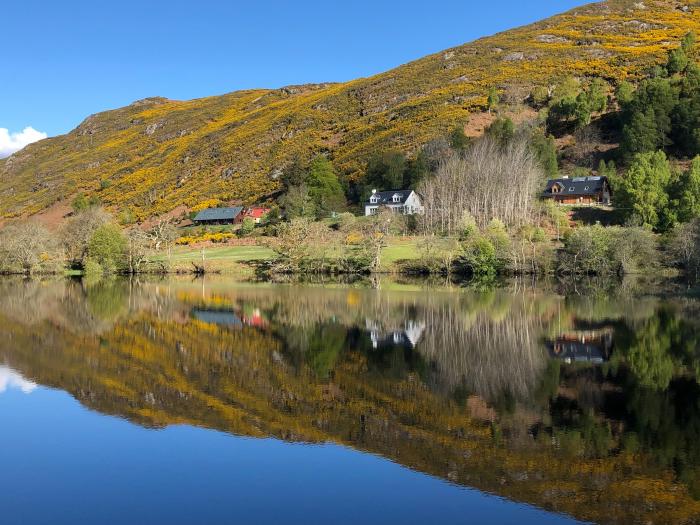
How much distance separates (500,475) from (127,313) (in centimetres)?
3101

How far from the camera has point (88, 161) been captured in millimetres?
176500

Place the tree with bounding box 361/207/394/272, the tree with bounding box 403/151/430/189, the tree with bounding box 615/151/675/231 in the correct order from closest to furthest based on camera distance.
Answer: the tree with bounding box 361/207/394/272, the tree with bounding box 615/151/675/231, the tree with bounding box 403/151/430/189

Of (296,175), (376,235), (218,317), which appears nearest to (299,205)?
(296,175)

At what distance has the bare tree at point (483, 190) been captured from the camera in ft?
257

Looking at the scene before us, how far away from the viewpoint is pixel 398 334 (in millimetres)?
31859

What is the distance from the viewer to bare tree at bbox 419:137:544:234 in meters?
78.4

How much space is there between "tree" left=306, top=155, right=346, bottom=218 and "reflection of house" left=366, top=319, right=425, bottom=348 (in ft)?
201

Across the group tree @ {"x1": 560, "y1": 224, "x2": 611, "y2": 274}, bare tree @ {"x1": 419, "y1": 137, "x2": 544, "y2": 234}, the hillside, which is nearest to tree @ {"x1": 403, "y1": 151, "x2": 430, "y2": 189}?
the hillside

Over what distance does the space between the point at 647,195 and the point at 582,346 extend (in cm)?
4979

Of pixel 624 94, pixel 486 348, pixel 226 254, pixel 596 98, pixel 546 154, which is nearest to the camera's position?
pixel 486 348

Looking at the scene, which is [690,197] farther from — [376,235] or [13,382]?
[13,382]

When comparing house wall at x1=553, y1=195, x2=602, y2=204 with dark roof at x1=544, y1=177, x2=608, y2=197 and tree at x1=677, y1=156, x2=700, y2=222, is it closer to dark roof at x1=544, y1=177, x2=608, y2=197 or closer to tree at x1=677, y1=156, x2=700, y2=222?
dark roof at x1=544, y1=177, x2=608, y2=197

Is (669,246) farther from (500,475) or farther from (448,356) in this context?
(500,475)

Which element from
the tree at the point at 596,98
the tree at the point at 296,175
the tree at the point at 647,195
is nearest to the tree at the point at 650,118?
the tree at the point at 596,98
